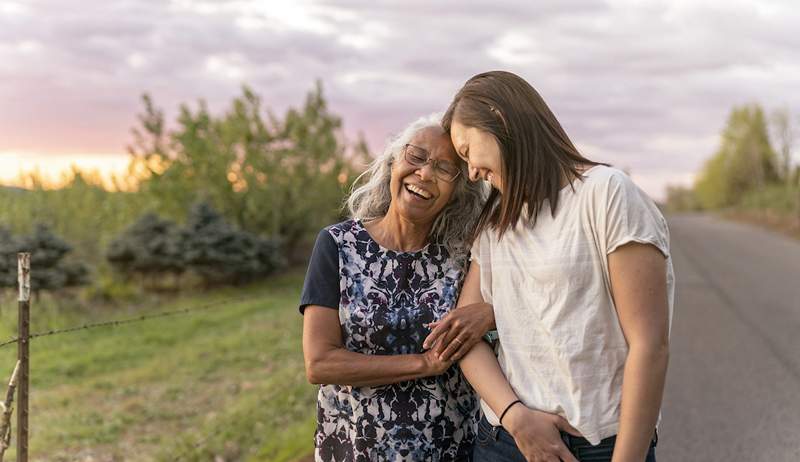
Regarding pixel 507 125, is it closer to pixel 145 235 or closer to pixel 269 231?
pixel 145 235

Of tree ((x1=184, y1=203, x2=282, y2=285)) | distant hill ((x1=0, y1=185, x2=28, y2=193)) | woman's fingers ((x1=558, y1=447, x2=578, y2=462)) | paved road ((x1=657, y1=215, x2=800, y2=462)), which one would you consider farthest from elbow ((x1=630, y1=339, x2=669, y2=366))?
tree ((x1=184, y1=203, x2=282, y2=285))

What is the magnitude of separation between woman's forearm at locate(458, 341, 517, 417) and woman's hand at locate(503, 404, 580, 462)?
0.17 feet

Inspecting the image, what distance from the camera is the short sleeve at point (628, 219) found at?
72.7 inches

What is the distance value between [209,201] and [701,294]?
15.9m

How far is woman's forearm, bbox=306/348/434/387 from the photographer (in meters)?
2.41

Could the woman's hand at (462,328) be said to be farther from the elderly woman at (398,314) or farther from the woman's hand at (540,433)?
the woman's hand at (540,433)

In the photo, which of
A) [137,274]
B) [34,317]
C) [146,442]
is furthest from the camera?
[137,274]

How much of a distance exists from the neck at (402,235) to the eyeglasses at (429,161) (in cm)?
18

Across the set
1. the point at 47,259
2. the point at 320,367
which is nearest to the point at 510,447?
the point at 320,367

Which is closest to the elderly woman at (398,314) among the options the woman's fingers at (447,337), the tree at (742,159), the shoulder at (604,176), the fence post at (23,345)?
the woman's fingers at (447,337)

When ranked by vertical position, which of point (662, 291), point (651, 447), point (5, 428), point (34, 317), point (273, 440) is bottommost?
point (34, 317)

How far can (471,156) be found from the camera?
2.15 meters

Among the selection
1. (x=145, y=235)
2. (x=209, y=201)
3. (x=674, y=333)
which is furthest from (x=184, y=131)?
(x=674, y=333)

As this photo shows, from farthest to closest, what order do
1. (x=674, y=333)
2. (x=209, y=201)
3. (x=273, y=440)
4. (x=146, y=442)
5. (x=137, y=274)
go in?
(x=209, y=201) → (x=137, y=274) → (x=674, y=333) → (x=146, y=442) → (x=273, y=440)
